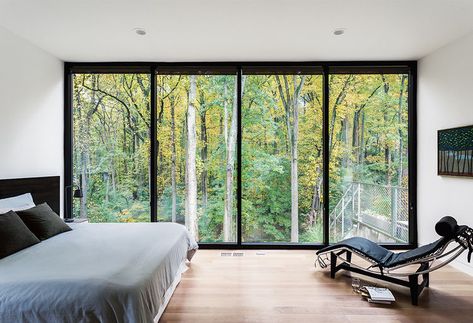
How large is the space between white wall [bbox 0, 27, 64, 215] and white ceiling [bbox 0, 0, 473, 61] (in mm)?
221

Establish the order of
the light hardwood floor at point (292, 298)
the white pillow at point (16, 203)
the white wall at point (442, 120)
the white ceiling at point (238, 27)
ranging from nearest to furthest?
1. the light hardwood floor at point (292, 298)
2. the white ceiling at point (238, 27)
3. the white pillow at point (16, 203)
4. the white wall at point (442, 120)

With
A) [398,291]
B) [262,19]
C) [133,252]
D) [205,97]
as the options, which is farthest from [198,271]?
[262,19]

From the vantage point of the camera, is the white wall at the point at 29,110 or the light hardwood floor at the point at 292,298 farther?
the white wall at the point at 29,110

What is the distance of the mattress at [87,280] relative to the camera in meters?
1.62

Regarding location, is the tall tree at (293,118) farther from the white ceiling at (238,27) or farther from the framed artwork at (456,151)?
the framed artwork at (456,151)

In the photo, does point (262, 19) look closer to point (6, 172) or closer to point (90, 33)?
point (90, 33)

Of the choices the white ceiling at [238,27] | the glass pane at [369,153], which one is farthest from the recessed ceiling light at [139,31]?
the glass pane at [369,153]

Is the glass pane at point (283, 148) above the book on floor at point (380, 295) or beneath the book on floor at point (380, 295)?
above

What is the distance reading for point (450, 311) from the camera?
8.34 ft

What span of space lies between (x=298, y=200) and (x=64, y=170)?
3621mm

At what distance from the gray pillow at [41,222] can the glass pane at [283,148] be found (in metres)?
2.43

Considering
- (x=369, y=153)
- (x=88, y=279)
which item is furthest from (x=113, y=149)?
(x=369, y=153)

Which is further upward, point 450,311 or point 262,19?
point 262,19

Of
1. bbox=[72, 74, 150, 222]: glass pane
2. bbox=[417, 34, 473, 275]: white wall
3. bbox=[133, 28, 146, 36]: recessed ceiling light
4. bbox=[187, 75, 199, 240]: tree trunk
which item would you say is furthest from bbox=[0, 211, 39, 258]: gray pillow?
bbox=[417, 34, 473, 275]: white wall
